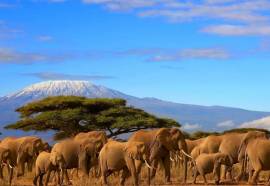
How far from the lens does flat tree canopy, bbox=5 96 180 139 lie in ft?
156

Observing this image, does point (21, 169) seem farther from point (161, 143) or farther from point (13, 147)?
point (161, 143)

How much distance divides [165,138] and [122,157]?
2.91 m

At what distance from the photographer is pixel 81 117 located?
155ft

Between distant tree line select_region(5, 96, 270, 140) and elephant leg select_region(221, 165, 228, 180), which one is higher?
distant tree line select_region(5, 96, 270, 140)

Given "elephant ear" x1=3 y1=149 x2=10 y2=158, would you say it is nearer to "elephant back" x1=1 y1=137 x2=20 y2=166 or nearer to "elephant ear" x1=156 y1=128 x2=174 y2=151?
"elephant back" x1=1 y1=137 x2=20 y2=166

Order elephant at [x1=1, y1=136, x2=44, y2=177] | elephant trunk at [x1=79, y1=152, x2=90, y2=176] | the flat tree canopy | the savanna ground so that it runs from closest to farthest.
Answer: the savanna ground → elephant trunk at [x1=79, y1=152, x2=90, y2=176] → elephant at [x1=1, y1=136, x2=44, y2=177] → the flat tree canopy

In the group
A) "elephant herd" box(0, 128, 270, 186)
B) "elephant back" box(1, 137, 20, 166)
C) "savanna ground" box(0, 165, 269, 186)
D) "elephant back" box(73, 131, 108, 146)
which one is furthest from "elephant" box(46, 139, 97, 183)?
"elephant back" box(1, 137, 20, 166)

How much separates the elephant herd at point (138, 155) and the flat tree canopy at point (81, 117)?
2106 centimetres

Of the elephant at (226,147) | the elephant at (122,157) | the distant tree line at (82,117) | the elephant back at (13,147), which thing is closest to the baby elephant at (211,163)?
the elephant at (226,147)

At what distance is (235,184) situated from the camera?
73.8ft

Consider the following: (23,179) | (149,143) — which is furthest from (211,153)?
(23,179)

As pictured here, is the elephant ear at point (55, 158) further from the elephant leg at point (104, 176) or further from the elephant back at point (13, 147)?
the elephant back at point (13, 147)

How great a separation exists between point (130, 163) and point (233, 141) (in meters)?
5.17

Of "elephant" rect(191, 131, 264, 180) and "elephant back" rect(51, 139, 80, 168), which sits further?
"elephant" rect(191, 131, 264, 180)
